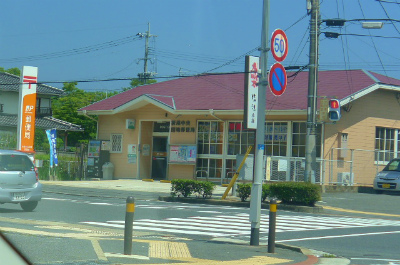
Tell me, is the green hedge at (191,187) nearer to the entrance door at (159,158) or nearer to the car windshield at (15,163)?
the car windshield at (15,163)

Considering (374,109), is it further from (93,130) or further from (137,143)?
(93,130)

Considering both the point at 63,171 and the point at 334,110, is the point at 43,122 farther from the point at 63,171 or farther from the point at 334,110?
the point at 334,110

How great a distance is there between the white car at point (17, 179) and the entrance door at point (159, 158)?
62.1 feet

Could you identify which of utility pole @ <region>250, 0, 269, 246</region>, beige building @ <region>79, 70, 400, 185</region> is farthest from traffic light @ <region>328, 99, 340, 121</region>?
utility pole @ <region>250, 0, 269, 246</region>

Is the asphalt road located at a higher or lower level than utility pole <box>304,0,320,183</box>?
lower

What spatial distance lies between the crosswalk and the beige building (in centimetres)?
836

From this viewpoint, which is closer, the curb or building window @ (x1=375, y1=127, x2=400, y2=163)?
the curb

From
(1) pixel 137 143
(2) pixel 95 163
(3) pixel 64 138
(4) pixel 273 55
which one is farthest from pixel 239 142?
(4) pixel 273 55

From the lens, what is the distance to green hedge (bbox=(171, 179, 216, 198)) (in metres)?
23.4

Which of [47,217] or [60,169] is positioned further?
[60,169]

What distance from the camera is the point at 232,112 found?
3130 centimetres

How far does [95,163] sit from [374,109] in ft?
50.6

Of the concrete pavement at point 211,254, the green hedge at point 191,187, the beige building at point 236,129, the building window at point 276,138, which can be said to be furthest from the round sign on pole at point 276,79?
the building window at point 276,138

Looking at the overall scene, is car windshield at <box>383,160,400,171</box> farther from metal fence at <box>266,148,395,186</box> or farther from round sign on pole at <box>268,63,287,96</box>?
round sign on pole at <box>268,63,287,96</box>
